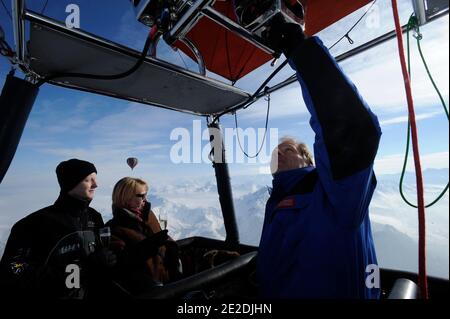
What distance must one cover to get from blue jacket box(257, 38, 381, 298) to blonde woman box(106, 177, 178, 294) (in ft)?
3.02

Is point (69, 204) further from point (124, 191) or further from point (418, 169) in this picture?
point (418, 169)

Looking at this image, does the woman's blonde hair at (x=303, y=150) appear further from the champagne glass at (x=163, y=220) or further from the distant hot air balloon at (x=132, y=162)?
the distant hot air balloon at (x=132, y=162)

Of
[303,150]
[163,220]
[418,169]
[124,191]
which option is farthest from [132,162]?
[418,169]

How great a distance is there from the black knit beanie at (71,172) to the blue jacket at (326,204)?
6.07 ft

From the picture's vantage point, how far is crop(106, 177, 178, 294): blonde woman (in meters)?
1.83

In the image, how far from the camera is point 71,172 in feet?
7.63

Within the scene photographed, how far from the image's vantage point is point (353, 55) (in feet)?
6.44

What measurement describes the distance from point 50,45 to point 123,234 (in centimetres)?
155

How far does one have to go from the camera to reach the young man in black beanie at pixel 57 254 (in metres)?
1.59

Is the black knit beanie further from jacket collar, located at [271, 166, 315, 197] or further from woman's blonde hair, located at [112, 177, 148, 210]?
jacket collar, located at [271, 166, 315, 197]

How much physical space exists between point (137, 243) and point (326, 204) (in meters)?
1.52
